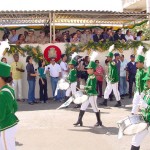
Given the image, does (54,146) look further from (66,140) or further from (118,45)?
(118,45)

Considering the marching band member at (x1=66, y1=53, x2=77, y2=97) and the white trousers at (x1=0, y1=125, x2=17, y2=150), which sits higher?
the marching band member at (x1=66, y1=53, x2=77, y2=97)

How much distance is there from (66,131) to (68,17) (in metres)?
8.81

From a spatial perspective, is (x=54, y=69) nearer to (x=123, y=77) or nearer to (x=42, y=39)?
(x=42, y=39)

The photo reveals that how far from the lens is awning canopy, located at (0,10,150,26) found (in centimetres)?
1563

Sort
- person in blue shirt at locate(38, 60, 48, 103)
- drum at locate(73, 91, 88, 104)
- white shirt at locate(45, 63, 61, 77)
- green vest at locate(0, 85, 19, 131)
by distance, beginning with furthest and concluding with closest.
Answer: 1. white shirt at locate(45, 63, 61, 77)
2. person in blue shirt at locate(38, 60, 48, 103)
3. drum at locate(73, 91, 88, 104)
4. green vest at locate(0, 85, 19, 131)

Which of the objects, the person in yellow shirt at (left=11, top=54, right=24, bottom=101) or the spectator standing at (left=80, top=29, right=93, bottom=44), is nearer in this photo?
the person in yellow shirt at (left=11, top=54, right=24, bottom=101)

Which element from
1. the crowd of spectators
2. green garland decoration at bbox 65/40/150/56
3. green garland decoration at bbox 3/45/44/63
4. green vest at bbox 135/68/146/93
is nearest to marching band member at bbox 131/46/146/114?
green vest at bbox 135/68/146/93

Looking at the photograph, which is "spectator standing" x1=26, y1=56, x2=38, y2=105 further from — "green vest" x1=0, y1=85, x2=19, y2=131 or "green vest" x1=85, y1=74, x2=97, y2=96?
"green vest" x1=0, y1=85, x2=19, y2=131

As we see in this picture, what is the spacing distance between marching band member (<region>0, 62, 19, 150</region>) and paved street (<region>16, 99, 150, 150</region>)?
2.30 metres

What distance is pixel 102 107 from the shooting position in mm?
13141

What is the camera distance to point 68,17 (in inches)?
683

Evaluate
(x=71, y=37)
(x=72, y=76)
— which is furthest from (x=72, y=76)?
(x=71, y=37)

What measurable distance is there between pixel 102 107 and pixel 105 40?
3624mm

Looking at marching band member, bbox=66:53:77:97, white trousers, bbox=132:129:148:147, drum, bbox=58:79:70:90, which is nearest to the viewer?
white trousers, bbox=132:129:148:147
